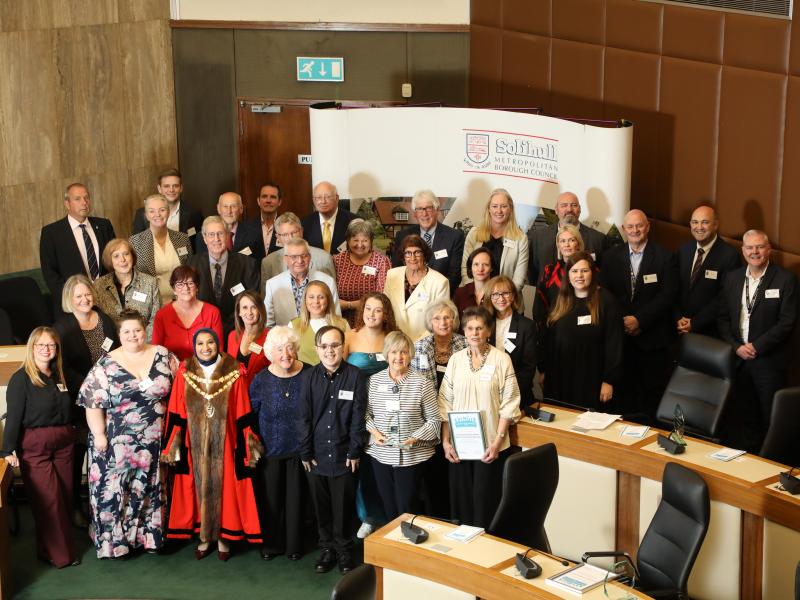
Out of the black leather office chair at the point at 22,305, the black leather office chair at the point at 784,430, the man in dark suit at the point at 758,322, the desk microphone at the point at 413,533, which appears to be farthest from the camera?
the black leather office chair at the point at 22,305

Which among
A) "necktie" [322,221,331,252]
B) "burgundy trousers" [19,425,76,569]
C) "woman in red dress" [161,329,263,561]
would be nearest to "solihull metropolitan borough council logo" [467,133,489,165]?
"necktie" [322,221,331,252]

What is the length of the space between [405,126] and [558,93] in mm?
1508

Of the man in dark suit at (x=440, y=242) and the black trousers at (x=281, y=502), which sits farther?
the man in dark suit at (x=440, y=242)

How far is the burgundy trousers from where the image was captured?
20.4 ft

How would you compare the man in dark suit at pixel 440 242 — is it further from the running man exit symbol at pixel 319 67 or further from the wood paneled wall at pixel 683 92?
the running man exit symbol at pixel 319 67

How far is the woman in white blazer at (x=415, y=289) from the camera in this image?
6891 mm

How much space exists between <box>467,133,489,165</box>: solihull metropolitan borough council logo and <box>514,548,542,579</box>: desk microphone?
436 cm

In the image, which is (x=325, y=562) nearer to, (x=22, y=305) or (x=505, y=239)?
(x=505, y=239)

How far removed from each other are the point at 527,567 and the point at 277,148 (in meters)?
6.79

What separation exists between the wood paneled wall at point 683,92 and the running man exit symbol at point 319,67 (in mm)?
1662

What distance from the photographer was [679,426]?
5910 mm

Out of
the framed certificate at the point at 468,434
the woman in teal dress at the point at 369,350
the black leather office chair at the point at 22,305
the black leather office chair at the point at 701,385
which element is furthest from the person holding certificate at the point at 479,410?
the black leather office chair at the point at 22,305

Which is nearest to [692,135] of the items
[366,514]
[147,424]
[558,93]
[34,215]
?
[558,93]

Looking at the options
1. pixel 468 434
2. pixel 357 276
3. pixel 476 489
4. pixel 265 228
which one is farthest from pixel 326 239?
pixel 476 489
